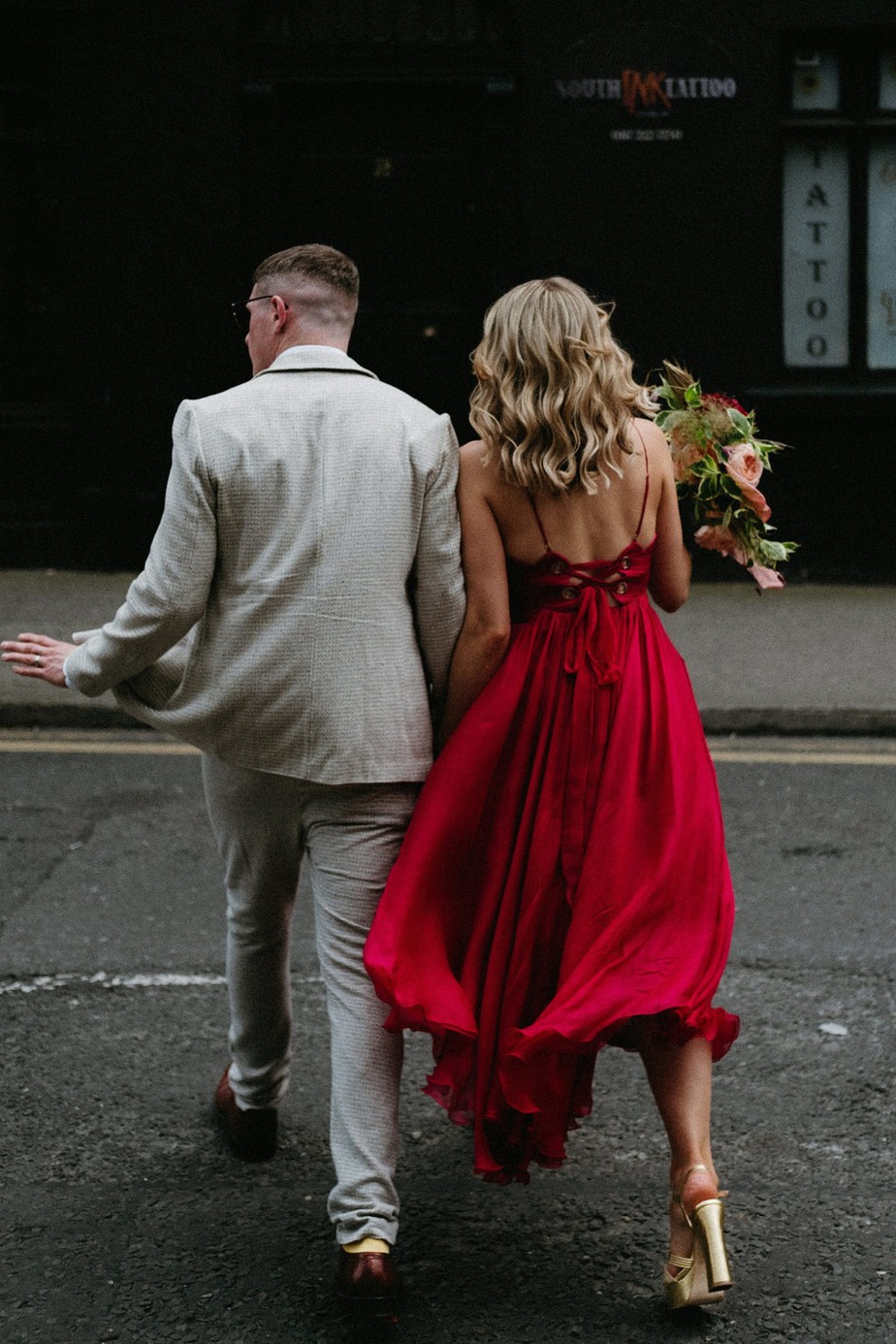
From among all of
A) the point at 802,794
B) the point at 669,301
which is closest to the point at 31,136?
the point at 669,301

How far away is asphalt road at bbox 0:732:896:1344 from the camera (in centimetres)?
324

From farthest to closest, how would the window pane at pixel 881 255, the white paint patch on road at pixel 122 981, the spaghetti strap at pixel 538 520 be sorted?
the window pane at pixel 881 255 < the white paint patch on road at pixel 122 981 < the spaghetti strap at pixel 538 520

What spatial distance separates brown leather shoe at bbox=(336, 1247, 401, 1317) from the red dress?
26cm

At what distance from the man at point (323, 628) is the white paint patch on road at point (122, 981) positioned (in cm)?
159

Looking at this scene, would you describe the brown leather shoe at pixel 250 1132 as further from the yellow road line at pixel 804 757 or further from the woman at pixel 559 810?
the yellow road line at pixel 804 757

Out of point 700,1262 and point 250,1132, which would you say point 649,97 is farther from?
point 700,1262

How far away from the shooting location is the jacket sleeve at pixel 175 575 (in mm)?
3182

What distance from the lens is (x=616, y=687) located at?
3.30m

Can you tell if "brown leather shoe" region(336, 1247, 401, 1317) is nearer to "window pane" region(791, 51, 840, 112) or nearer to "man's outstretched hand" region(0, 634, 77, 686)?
"man's outstretched hand" region(0, 634, 77, 686)

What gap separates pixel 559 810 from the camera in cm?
330

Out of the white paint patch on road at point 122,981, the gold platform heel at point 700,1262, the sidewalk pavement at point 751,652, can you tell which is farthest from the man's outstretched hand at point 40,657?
the sidewalk pavement at point 751,652

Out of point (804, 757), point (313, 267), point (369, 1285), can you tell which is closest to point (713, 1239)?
point (369, 1285)

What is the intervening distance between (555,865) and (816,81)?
9283mm

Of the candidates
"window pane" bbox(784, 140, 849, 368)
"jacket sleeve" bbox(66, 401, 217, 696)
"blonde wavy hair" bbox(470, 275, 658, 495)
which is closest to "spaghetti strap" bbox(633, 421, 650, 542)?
"blonde wavy hair" bbox(470, 275, 658, 495)
